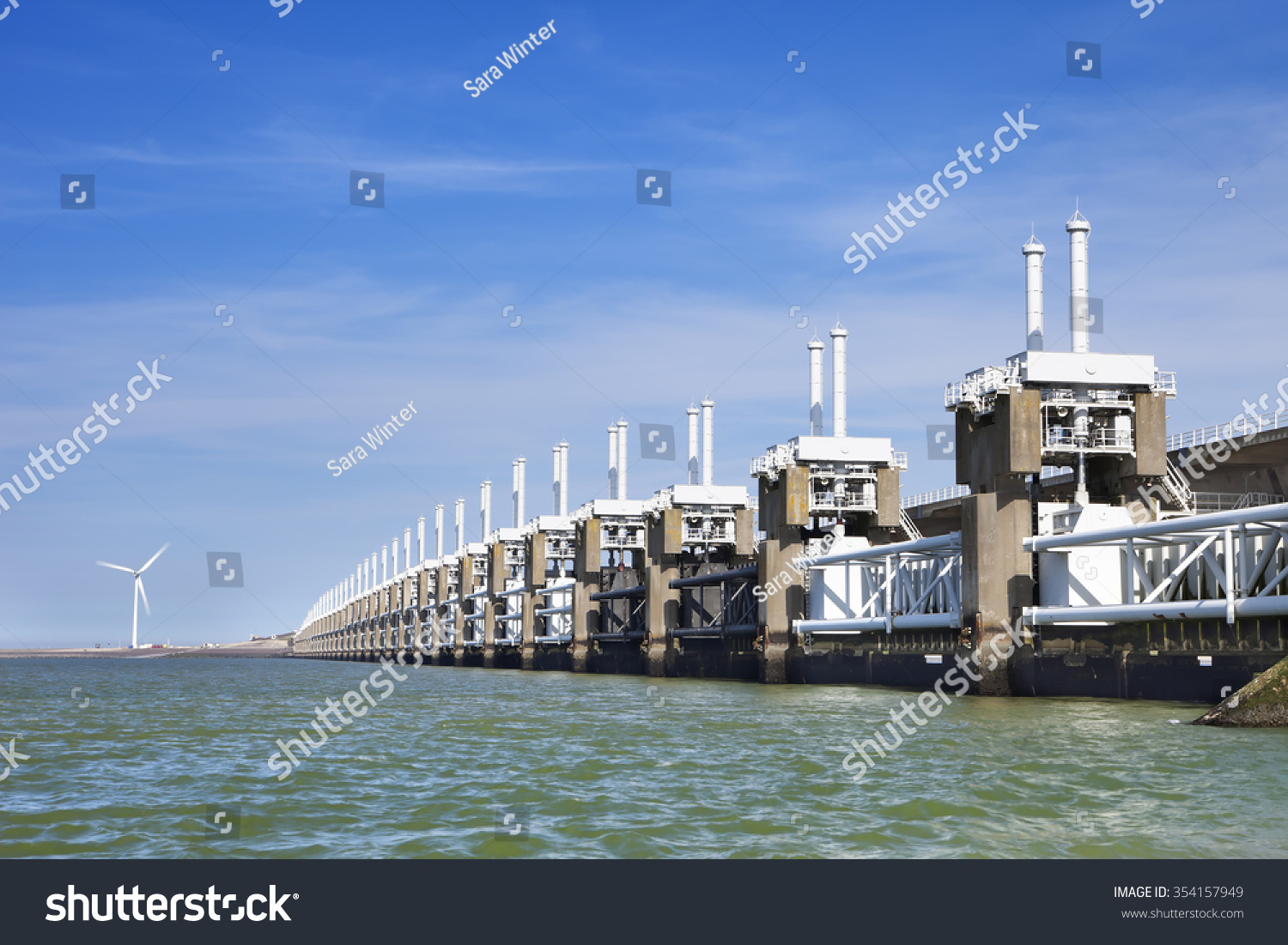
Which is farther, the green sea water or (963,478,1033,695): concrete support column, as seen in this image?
(963,478,1033,695): concrete support column

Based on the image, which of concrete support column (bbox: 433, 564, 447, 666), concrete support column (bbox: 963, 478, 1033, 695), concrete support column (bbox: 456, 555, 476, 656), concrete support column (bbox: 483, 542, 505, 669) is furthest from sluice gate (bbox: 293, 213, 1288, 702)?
concrete support column (bbox: 433, 564, 447, 666)

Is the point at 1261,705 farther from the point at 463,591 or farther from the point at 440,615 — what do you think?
the point at 440,615

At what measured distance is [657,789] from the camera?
2145cm

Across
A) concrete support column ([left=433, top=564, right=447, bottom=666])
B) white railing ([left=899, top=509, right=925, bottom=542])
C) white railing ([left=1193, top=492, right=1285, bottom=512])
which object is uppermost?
white railing ([left=1193, top=492, right=1285, bottom=512])

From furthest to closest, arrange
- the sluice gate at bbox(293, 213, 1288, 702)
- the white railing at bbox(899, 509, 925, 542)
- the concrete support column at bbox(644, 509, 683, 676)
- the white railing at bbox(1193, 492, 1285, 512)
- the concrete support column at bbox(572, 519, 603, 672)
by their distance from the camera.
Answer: the concrete support column at bbox(572, 519, 603, 672) → the concrete support column at bbox(644, 509, 683, 676) → the white railing at bbox(899, 509, 925, 542) → the white railing at bbox(1193, 492, 1285, 512) → the sluice gate at bbox(293, 213, 1288, 702)

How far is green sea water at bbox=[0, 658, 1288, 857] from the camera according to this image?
1627cm

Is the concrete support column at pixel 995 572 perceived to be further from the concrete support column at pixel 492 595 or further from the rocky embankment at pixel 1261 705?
the concrete support column at pixel 492 595

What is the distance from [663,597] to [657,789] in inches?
2866

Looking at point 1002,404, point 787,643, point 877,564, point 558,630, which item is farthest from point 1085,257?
point 558,630

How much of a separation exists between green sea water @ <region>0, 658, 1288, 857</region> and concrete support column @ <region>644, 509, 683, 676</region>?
2086 inches

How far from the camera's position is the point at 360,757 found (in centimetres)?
2688

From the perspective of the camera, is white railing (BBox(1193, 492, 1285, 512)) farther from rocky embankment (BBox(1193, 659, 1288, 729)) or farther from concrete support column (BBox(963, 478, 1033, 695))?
rocky embankment (BBox(1193, 659, 1288, 729))

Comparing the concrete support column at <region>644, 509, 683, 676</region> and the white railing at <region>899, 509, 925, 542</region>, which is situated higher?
the white railing at <region>899, 509, 925, 542</region>
